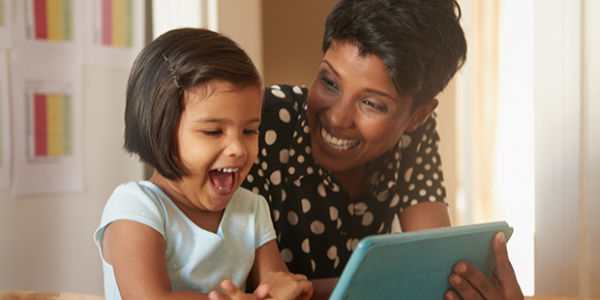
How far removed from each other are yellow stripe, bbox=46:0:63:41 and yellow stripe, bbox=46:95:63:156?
0.47ft

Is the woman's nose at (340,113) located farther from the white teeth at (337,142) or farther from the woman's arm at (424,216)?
the woman's arm at (424,216)

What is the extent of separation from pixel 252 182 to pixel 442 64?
0.39 meters

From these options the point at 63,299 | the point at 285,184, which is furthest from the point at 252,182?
the point at 63,299

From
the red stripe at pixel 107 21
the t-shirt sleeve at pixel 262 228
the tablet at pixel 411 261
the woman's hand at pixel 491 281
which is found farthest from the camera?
the red stripe at pixel 107 21

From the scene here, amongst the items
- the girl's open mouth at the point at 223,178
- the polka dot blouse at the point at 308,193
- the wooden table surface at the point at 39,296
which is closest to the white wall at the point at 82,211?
the wooden table surface at the point at 39,296


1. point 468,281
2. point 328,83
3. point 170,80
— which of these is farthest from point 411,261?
point 328,83

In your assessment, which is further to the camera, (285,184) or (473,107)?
(473,107)

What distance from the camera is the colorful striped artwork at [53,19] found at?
121cm

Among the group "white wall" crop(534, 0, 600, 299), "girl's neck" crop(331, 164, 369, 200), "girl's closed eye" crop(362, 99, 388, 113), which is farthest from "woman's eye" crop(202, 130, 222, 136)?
"white wall" crop(534, 0, 600, 299)

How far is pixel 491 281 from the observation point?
696mm

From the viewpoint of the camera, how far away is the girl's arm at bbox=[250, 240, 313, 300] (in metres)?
0.64

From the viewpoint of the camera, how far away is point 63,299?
80 centimetres

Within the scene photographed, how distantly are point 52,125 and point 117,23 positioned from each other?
0.99 feet

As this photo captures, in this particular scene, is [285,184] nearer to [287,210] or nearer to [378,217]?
[287,210]
